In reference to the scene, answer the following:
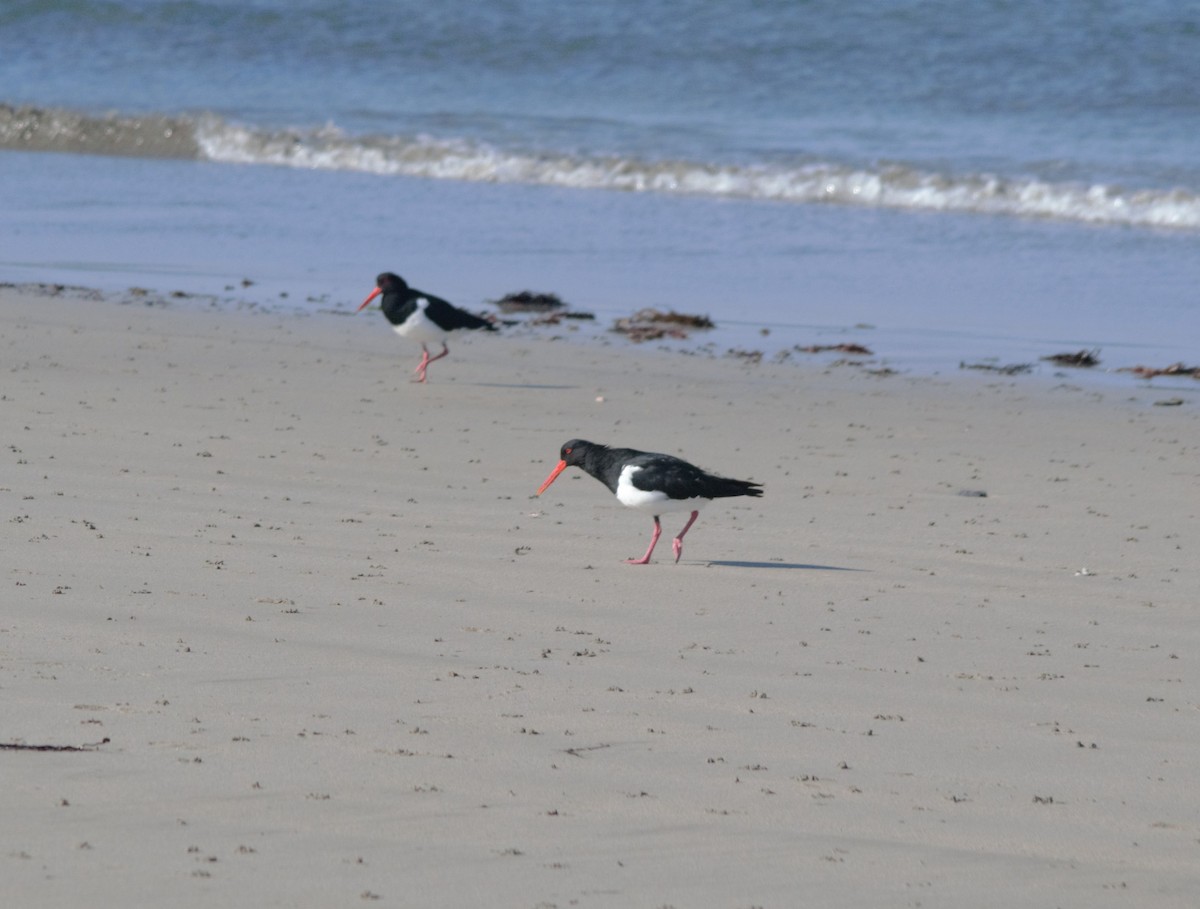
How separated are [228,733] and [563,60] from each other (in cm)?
3157

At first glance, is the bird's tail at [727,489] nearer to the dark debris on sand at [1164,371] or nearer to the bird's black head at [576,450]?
the bird's black head at [576,450]

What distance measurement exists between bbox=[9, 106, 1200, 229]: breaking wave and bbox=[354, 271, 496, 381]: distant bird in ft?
33.8

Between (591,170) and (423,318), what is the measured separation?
12.4m

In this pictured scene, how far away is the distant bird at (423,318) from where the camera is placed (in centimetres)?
1144

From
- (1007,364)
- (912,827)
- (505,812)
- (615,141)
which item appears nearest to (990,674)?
(912,827)

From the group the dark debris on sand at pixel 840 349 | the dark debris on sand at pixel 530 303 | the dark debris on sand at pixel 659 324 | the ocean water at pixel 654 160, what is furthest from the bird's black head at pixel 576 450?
the dark debris on sand at pixel 530 303

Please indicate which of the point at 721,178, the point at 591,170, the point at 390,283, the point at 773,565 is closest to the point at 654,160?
the point at 591,170

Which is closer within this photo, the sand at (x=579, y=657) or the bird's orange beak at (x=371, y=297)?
the sand at (x=579, y=657)

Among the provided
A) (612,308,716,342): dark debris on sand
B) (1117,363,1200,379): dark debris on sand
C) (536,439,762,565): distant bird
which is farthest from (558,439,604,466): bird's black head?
(1117,363,1200,379): dark debris on sand

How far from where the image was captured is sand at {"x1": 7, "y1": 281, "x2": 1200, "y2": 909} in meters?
3.71

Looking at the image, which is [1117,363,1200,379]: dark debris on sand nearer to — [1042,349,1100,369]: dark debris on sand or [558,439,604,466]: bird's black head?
[1042,349,1100,369]: dark debris on sand

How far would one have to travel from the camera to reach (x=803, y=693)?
505 centimetres

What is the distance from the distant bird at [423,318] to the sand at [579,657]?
1353 millimetres

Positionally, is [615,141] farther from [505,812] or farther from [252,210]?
[505,812]
